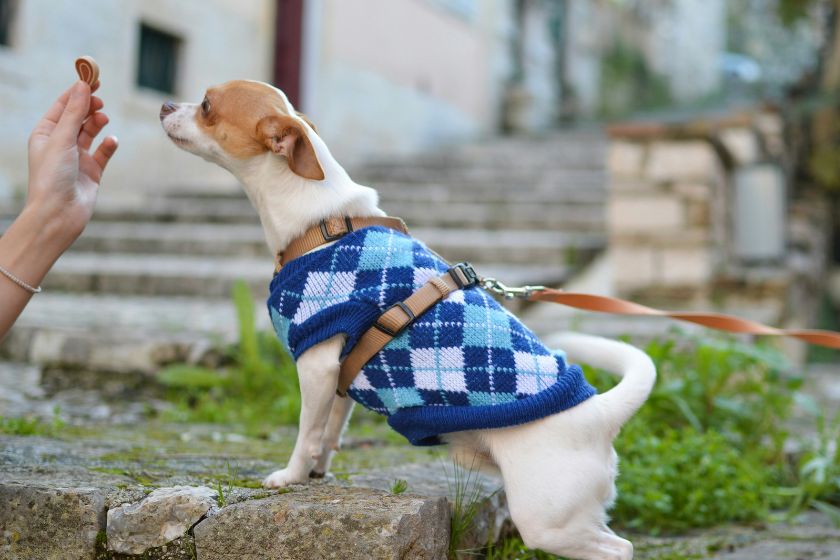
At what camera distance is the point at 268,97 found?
2.23 m

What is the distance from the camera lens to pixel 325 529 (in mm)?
1846

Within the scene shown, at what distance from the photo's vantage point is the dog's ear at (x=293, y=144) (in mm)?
2115

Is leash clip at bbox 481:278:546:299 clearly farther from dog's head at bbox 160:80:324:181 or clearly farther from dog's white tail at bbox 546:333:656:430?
dog's head at bbox 160:80:324:181

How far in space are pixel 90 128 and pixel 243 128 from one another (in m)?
0.48

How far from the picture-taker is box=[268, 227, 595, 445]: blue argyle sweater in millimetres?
1987

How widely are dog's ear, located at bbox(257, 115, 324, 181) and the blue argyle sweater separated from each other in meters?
0.18

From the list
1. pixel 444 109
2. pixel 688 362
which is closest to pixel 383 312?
pixel 688 362

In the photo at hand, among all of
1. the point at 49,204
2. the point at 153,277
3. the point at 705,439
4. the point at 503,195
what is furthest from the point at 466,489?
the point at 503,195

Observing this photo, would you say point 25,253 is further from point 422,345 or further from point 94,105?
point 422,345

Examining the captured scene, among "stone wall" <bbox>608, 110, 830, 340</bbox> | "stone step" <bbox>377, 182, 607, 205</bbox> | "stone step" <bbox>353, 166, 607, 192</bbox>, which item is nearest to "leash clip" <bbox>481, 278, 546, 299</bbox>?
"stone wall" <bbox>608, 110, 830, 340</bbox>

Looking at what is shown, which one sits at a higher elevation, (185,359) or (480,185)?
(480,185)

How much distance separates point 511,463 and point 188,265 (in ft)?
16.1

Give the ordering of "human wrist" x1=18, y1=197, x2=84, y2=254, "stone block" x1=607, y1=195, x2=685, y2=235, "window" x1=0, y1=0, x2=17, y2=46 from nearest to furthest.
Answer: "human wrist" x1=18, y1=197, x2=84, y2=254, "stone block" x1=607, y1=195, x2=685, y2=235, "window" x1=0, y1=0, x2=17, y2=46

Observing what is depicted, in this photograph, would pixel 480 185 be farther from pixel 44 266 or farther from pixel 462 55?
pixel 44 266
